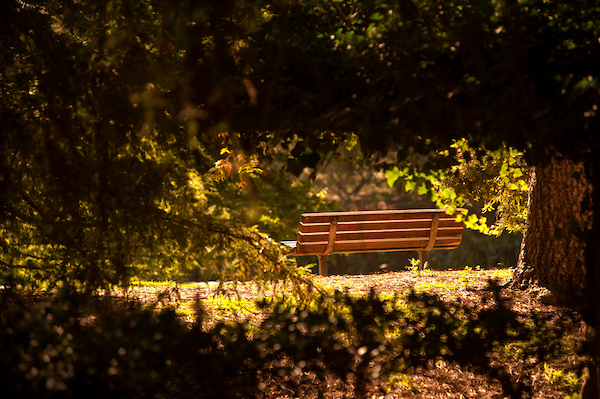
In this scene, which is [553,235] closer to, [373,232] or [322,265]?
[373,232]

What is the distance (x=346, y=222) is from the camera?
336 inches

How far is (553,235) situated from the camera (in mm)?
5984

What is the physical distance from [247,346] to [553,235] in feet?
11.9

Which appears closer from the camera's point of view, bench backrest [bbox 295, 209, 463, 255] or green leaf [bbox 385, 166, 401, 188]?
green leaf [bbox 385, 166, 401, 188]

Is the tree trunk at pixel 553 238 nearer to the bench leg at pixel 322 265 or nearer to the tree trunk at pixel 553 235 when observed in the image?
the tree trunk at pixel 553 235

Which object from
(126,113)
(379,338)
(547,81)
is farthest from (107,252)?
(547,81)

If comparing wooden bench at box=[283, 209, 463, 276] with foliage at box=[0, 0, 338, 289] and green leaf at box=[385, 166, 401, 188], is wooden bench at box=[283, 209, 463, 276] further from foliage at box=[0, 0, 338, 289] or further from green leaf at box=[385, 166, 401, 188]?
green leaf at box=[385, 166, 401, 188]

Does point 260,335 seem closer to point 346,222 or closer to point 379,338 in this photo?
point 379,338

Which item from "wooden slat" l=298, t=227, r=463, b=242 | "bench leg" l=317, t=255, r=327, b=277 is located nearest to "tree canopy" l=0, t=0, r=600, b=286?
"wooden slat" l=298, t=227, r=463, b=242

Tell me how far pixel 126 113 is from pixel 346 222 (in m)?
4.82

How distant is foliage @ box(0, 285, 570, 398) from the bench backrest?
233 cm

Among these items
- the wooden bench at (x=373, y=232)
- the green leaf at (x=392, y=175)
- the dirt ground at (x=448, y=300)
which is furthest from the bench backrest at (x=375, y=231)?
the green leaf at (x=392, y=175)

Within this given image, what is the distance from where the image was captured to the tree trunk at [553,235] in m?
5.80

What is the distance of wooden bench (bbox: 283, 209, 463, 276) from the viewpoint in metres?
8.43
